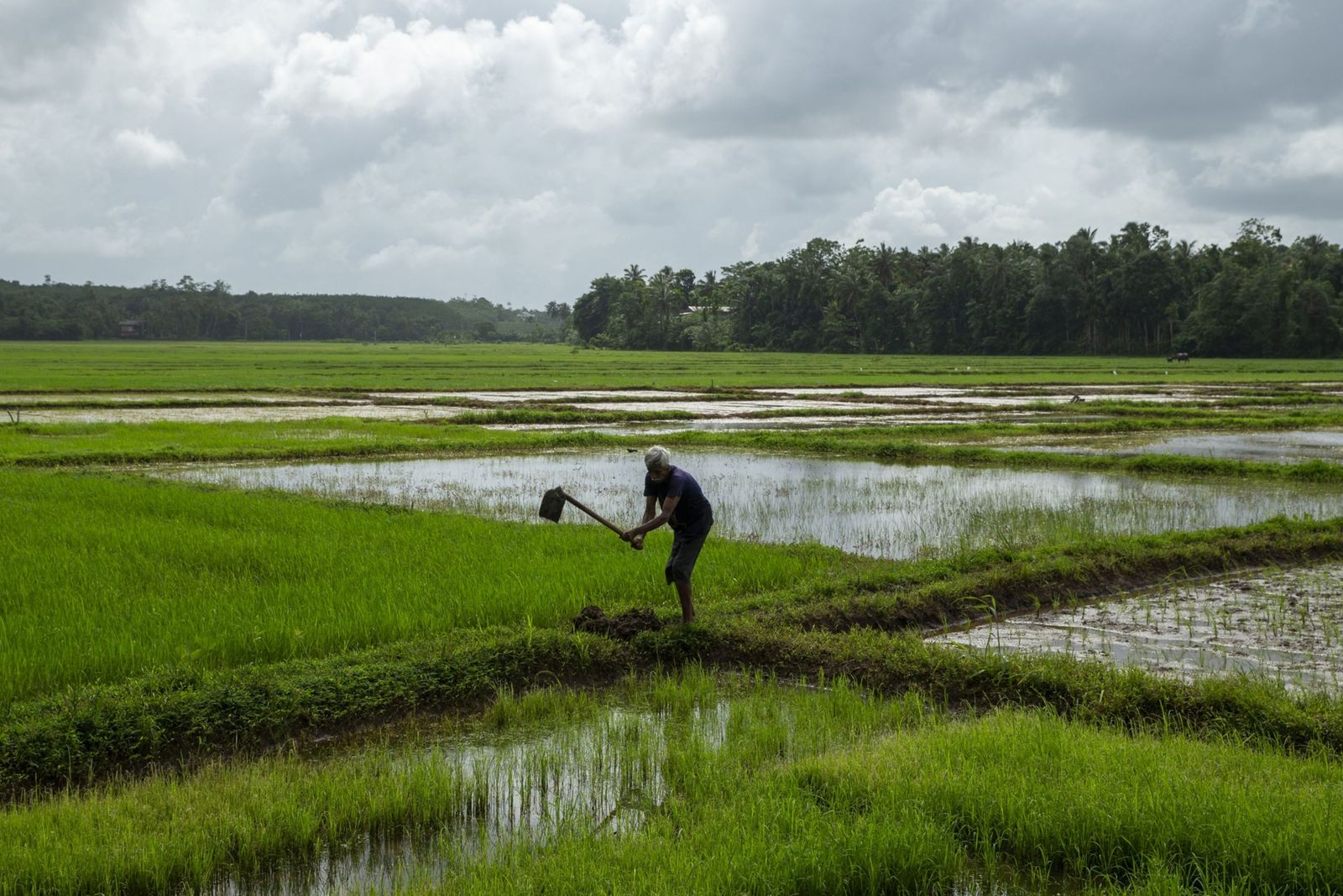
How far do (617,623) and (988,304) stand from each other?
7079 cm

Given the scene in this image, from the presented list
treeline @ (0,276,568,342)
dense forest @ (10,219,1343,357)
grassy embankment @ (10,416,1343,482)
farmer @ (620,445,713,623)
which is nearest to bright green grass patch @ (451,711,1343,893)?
farmer @ (620,445,713,623)

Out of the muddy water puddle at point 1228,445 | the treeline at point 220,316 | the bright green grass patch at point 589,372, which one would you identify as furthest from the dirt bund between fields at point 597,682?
the treeline at point 220,316

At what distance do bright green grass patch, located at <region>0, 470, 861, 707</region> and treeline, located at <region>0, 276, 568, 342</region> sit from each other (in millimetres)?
109964

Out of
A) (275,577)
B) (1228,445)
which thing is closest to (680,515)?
(275,577)

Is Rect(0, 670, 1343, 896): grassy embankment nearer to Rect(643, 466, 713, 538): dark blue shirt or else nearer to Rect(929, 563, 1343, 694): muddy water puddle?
Rect(929, 563, 1343, 694): muddy water puddle

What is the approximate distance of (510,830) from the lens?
420 centimetres

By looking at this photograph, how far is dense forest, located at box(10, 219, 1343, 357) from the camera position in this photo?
204 feet

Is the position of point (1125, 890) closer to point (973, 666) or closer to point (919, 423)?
point (973, 666)

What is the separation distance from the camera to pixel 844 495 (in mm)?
13008

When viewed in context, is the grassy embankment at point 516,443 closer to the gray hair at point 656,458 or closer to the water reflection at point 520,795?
the gray hair at point 656,458

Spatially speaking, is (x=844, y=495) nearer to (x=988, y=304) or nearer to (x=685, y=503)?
(x=685, y=503)

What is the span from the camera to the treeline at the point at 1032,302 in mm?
61875

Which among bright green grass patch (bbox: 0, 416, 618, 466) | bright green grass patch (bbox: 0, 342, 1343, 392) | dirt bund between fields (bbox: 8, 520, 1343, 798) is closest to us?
dirt bund between fields (bbox: 8, 520, 1343, 798)

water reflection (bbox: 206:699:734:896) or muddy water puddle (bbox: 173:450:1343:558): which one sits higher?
muddy water puddle (bbox: 173:450:1343:558)
